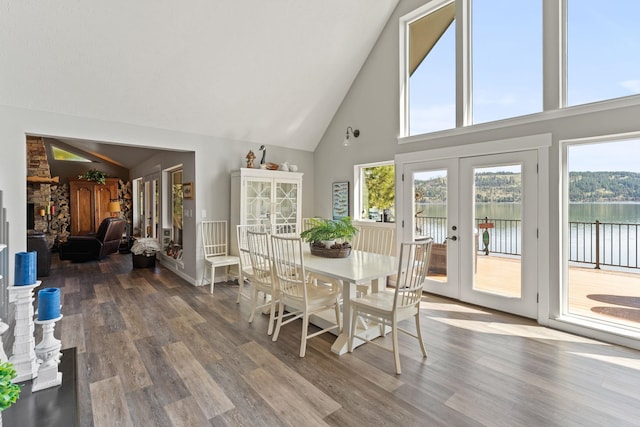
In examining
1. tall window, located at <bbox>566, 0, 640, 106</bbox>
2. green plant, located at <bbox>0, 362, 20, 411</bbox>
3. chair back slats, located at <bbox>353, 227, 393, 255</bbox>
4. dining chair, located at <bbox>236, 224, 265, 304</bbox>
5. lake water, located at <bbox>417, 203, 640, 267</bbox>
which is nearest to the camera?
green plant, located at <bbox>0, 362, 20, 411</bbox>

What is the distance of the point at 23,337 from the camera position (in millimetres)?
1666

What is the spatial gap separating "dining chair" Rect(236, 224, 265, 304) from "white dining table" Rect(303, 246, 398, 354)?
37.6 inches

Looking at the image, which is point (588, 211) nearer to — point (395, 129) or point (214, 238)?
point (395, 129)

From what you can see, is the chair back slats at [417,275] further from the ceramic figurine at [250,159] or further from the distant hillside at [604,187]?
the ceramic figurine at [250,159]

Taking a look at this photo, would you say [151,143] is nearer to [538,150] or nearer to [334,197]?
[334,197]

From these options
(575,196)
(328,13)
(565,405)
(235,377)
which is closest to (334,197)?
(328,13)

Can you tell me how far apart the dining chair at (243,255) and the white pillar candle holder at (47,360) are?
188cm

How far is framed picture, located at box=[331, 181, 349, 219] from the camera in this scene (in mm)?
5500

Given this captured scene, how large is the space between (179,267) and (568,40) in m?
6.13

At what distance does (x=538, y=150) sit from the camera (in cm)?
329

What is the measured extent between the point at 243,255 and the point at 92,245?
4.43 meters

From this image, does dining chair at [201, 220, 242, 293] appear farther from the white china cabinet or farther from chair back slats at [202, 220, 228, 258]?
the white china cabinet

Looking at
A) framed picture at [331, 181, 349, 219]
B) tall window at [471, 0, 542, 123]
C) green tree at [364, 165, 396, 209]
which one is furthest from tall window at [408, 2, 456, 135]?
framed picture at [331, 181, 349, 219]

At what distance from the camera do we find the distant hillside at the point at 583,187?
3.04 meters
